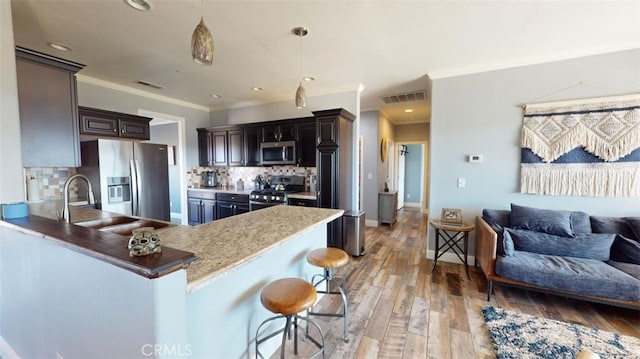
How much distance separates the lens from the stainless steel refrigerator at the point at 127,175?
311cm

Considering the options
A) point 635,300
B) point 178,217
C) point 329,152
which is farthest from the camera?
point 178,217

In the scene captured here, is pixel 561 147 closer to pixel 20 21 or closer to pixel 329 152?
pixel 329 152

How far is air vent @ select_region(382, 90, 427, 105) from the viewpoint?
4.39 m

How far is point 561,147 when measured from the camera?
9.34 feet

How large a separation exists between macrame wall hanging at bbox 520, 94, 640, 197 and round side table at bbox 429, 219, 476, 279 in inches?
34.5

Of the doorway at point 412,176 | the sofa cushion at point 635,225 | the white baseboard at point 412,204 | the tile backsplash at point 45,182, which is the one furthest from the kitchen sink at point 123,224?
the white baseboard at point 412,204

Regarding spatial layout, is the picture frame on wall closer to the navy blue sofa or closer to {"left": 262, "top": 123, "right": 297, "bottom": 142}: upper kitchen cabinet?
the navy blue sofa

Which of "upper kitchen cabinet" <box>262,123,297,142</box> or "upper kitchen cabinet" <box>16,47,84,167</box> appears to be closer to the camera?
"upper kitchen cabinet" <box>16,47,84,167</box>

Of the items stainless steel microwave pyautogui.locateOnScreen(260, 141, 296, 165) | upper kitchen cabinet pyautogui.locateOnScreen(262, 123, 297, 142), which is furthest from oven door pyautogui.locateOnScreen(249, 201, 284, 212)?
upper kitchen cabinet pyautogui.locateOnScreen(262, 123, 297, 142)

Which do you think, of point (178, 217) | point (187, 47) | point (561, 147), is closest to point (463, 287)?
point (561, 147)

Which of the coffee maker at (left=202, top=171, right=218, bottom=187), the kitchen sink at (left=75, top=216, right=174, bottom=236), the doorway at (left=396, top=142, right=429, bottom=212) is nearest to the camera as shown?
the kitchen sink at (left=75, top=216, right=174, bottom=236)

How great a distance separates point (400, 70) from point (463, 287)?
2.84 metres

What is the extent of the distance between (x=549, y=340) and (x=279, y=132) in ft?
13.7

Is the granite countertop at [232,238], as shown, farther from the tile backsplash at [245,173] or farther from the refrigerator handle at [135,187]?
the tile backsplash at [245,173]
